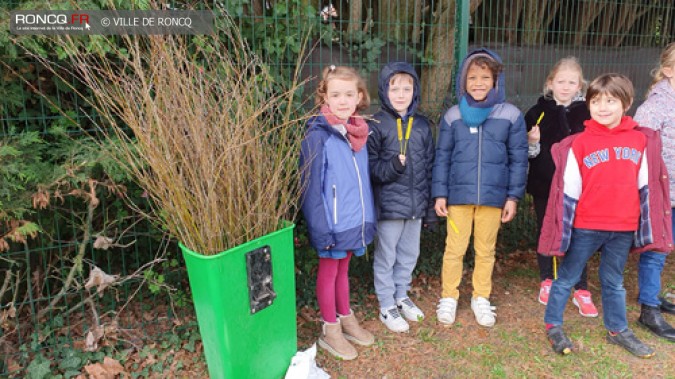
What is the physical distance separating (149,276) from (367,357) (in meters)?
1.45

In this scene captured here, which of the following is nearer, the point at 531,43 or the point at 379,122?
the point at 379,122

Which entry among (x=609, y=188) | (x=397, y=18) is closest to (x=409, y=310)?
(x=609, y=188)

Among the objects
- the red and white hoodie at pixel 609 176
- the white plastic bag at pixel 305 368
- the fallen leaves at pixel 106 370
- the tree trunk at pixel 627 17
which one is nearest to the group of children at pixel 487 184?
the red and white hoodie at pixel 609 176

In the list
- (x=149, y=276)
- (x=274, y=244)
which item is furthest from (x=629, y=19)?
(x=149, y=276)

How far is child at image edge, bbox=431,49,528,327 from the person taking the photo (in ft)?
10.7

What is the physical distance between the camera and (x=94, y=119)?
9.94 ft

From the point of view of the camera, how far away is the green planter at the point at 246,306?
2367mm

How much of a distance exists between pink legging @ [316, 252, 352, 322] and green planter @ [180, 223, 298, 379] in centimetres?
37

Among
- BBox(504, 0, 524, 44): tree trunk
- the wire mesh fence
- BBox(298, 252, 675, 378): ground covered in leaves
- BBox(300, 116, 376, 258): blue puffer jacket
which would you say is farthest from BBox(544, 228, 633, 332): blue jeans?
BBox(504, 0, 524, 44): tree trunk

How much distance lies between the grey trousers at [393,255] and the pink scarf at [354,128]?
61cm

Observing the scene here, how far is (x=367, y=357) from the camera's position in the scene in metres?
3.13

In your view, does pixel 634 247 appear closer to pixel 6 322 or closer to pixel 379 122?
pixel 379 122

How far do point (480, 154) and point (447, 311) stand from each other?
113cm

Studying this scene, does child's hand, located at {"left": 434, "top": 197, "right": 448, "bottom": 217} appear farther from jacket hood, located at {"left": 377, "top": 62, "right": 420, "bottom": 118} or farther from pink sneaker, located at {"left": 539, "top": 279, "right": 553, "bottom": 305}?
pink sneaker, located at {"left": 539, "top": 279, "right": 553, "bottom": 305}
